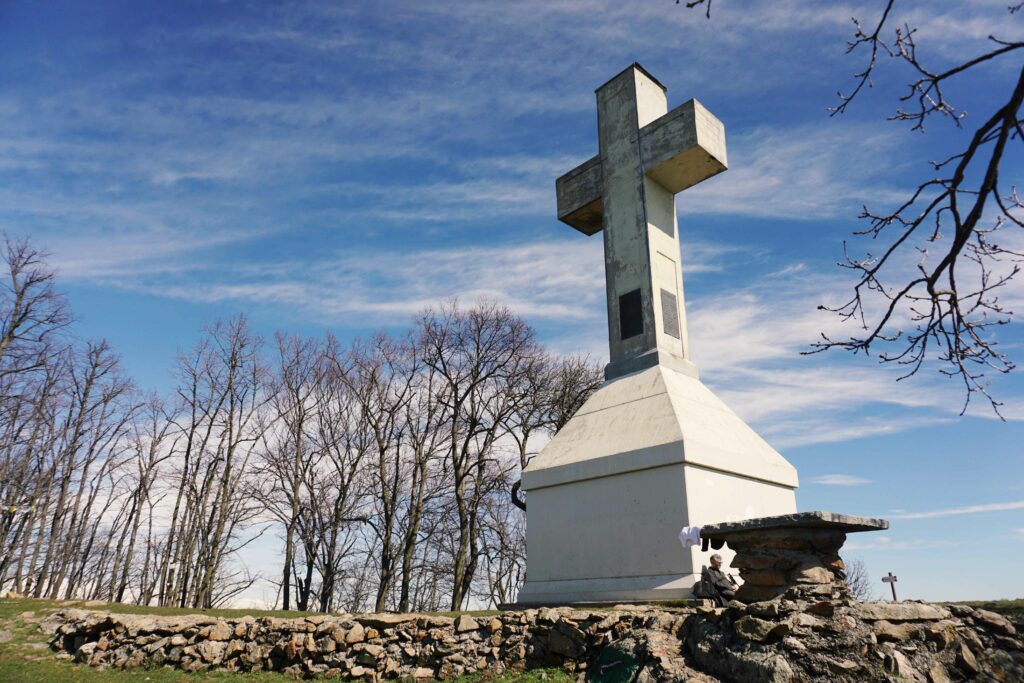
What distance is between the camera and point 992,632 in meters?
5.86

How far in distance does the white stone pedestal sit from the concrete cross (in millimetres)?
834

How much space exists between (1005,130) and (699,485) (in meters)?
6.60

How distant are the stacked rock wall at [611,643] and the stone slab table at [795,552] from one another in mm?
396

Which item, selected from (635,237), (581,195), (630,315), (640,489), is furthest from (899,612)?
(581,195)

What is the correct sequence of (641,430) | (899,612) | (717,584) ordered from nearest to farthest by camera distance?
(899,612) → (717,584) → (641,430)

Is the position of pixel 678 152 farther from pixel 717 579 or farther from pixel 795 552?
pixel 795 552

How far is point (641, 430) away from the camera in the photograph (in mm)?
10000

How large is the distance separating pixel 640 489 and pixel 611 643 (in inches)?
117

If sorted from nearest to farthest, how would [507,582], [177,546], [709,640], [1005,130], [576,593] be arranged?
[1005,130]
[709,640]
[576,593]
[177,546]
[507,582]

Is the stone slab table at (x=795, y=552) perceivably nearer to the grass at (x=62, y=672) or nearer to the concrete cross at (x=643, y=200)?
the grass at (x=62, y=672)

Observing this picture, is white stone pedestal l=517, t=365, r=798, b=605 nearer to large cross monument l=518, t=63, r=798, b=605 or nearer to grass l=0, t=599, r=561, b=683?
large cross monument l=518, t=63, r=798, b=605

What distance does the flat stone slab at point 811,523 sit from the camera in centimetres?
586

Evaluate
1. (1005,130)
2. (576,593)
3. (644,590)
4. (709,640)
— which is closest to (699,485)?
(644,590)

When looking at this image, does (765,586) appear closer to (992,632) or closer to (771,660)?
(771,660)
